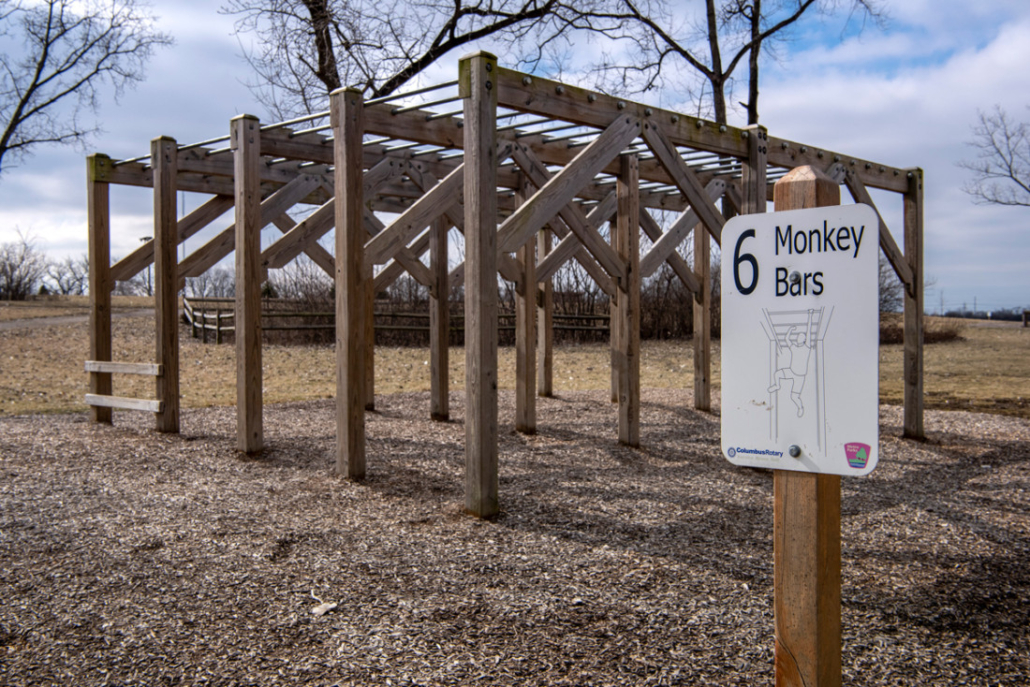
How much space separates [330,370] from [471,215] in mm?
11362

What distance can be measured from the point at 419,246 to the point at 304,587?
7.02 m

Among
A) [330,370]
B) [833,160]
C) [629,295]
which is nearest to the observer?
[629,295]

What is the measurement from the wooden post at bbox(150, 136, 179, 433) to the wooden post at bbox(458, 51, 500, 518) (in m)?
4.25

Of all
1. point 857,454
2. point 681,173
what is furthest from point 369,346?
point 857,454

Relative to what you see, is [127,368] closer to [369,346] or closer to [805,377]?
[369,346]

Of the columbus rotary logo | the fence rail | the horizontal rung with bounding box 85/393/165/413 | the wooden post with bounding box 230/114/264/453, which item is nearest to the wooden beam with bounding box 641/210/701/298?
the wooden post with bounding box 230/114/264/453

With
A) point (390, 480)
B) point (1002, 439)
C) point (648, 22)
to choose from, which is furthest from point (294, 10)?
point (1002, 439)

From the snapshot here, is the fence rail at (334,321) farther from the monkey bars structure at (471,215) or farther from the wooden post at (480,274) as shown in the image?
the wooden post at (480,274)

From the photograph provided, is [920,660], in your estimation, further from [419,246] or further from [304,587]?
[419,246]

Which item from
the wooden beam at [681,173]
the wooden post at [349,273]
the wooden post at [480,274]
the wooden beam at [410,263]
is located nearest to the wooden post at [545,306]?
the wooden beam at [410,263]

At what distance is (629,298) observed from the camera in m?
7.25

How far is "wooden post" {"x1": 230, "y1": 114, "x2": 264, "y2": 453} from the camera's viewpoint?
6.89 metres

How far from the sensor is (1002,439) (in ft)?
28.0

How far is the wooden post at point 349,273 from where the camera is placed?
6012 millimetres
